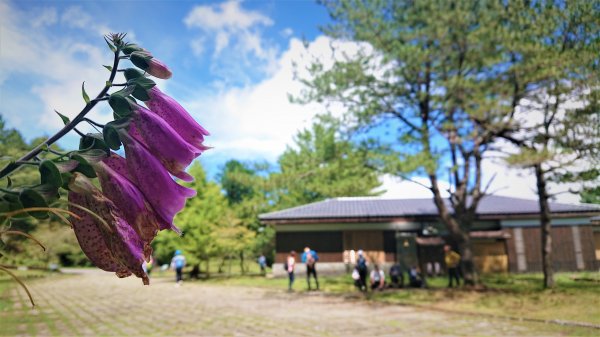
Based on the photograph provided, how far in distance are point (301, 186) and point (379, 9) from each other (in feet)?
21.9

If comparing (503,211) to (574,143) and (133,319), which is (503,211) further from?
(133,319)

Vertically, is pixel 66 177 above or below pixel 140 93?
below

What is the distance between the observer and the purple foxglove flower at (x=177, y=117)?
2.22 feet

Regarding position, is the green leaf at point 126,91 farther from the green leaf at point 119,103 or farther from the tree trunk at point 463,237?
the tree trunk at point 463,237

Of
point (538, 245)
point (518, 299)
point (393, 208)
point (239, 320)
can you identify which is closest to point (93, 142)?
point (239, 320)

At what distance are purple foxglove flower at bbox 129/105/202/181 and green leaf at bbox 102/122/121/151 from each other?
28mm

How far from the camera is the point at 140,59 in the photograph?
2.13 feet

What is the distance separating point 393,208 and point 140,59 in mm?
25684

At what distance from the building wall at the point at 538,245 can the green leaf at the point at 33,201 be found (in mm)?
23377

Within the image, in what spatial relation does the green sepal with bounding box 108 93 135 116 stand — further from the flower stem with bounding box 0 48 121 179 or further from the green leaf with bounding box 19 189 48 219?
the green leaf with bounding box 19 189 48 219

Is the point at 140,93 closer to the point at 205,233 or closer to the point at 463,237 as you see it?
the point at 463,237

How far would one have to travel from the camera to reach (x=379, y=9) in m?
14.1

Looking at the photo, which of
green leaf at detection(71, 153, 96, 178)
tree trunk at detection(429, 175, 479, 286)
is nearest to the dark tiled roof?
tree trunk at detection(429, 175, 479, 286)

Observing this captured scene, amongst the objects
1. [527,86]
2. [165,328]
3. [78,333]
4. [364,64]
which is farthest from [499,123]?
[78,333]
